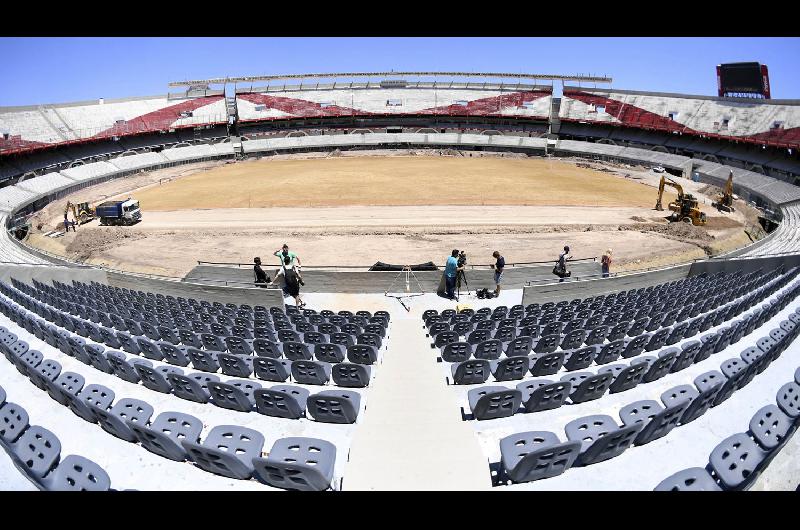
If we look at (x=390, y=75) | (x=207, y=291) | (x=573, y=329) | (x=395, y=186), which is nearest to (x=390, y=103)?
(x=390, y=75)

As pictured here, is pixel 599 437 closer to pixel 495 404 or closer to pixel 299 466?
pixel 495 404

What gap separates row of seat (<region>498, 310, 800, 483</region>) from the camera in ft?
19.6

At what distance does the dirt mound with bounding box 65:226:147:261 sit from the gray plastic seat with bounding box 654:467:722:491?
102ft

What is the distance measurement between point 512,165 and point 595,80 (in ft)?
131

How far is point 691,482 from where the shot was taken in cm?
518

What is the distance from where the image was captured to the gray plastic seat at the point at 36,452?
18.8 ft

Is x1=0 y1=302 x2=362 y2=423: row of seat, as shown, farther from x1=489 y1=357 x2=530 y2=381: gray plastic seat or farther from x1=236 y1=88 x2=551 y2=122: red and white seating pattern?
x1=236 y1=88 x2=551 y2=122: red and white seating pattern

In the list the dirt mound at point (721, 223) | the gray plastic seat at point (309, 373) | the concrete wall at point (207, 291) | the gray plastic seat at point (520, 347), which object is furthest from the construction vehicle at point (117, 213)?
the dirt mound at point (721, 223)

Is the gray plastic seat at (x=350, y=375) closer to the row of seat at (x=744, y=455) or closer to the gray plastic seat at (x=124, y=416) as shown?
the gray plastic seat at (x=124, y=416)

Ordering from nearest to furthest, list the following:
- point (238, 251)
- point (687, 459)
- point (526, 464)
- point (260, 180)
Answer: point (526, 464), point (687, 459), point (238, 251), point (260, 180)

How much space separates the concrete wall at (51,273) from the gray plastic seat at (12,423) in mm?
16294

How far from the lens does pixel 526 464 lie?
592 centimetres
